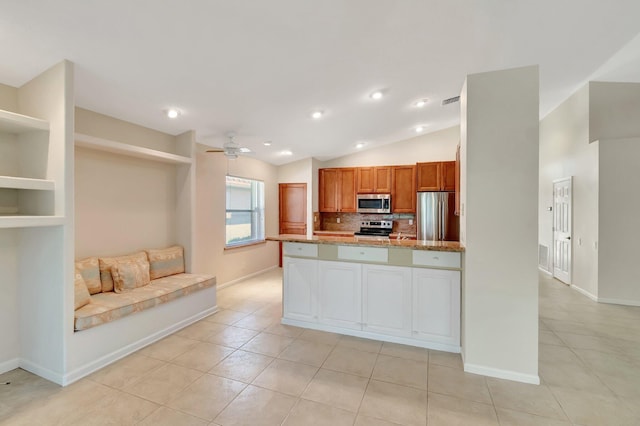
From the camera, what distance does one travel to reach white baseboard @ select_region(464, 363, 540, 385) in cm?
236

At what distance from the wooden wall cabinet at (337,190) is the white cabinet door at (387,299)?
354cm

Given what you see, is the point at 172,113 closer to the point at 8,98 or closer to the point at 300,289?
the point at 8,98

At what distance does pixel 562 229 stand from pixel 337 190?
14.7 feet

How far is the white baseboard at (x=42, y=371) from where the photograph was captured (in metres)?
2.37

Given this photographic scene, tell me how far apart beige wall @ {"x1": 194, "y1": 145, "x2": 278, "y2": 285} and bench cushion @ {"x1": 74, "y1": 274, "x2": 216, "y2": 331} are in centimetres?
77

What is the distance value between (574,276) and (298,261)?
499 cm

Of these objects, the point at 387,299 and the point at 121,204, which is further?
the point at 121,204

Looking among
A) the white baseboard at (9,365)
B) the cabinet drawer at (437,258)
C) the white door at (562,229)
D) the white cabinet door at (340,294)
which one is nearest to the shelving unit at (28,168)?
the white baseboard at (9,365)

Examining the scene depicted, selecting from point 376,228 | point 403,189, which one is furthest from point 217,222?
point 403,189

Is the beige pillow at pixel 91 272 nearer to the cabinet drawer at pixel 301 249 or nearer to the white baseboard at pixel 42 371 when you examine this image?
the white baseboard at pixel 42 371

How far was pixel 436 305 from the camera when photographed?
2873 mm

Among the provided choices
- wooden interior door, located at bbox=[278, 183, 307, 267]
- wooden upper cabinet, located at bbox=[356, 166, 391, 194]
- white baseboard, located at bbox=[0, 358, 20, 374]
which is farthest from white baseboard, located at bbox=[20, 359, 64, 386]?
wooden upper cabinet, located at bbox=[356, 166, 391, 194]

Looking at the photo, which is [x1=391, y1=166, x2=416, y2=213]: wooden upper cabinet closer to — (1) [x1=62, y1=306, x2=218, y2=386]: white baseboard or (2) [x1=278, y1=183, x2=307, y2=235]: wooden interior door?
(2) [x1=278, y1=183, x2=307, y2=235]: wooden interior door

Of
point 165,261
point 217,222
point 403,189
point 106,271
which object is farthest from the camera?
point 403,189
